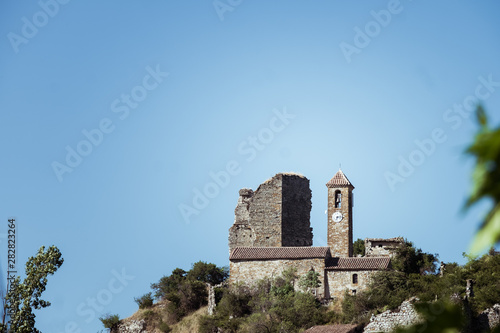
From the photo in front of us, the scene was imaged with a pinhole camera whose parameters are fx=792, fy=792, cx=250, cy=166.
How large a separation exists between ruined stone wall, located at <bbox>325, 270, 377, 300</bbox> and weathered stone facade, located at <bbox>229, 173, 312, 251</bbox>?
737 cm

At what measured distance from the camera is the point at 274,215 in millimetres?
57531

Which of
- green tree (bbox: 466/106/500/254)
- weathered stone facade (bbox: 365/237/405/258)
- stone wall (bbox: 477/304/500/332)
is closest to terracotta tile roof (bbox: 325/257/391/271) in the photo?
weathered stone facade (bbox: 365/237/405/258)

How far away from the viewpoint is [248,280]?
172 ft

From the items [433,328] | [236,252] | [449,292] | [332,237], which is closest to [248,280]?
[236,252]

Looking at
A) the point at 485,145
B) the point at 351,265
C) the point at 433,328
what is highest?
the point at 351,265

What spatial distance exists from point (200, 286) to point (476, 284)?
62.0ft

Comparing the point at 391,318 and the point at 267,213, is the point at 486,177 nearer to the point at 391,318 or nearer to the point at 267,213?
the point at 391,318

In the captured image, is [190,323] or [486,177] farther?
[190,323]

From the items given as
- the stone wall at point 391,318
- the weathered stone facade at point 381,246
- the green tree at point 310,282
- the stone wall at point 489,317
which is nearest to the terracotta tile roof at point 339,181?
the weathered stone facade at point 381,246

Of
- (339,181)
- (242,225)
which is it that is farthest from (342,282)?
(242,225)

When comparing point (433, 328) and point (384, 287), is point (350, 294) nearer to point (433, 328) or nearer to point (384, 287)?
point (384, 287)

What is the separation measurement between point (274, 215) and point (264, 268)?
631 centimetres

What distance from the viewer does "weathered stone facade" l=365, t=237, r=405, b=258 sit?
5246 centimetres

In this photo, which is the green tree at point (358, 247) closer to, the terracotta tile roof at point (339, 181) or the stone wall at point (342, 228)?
the stone wall at point (342, 228)
